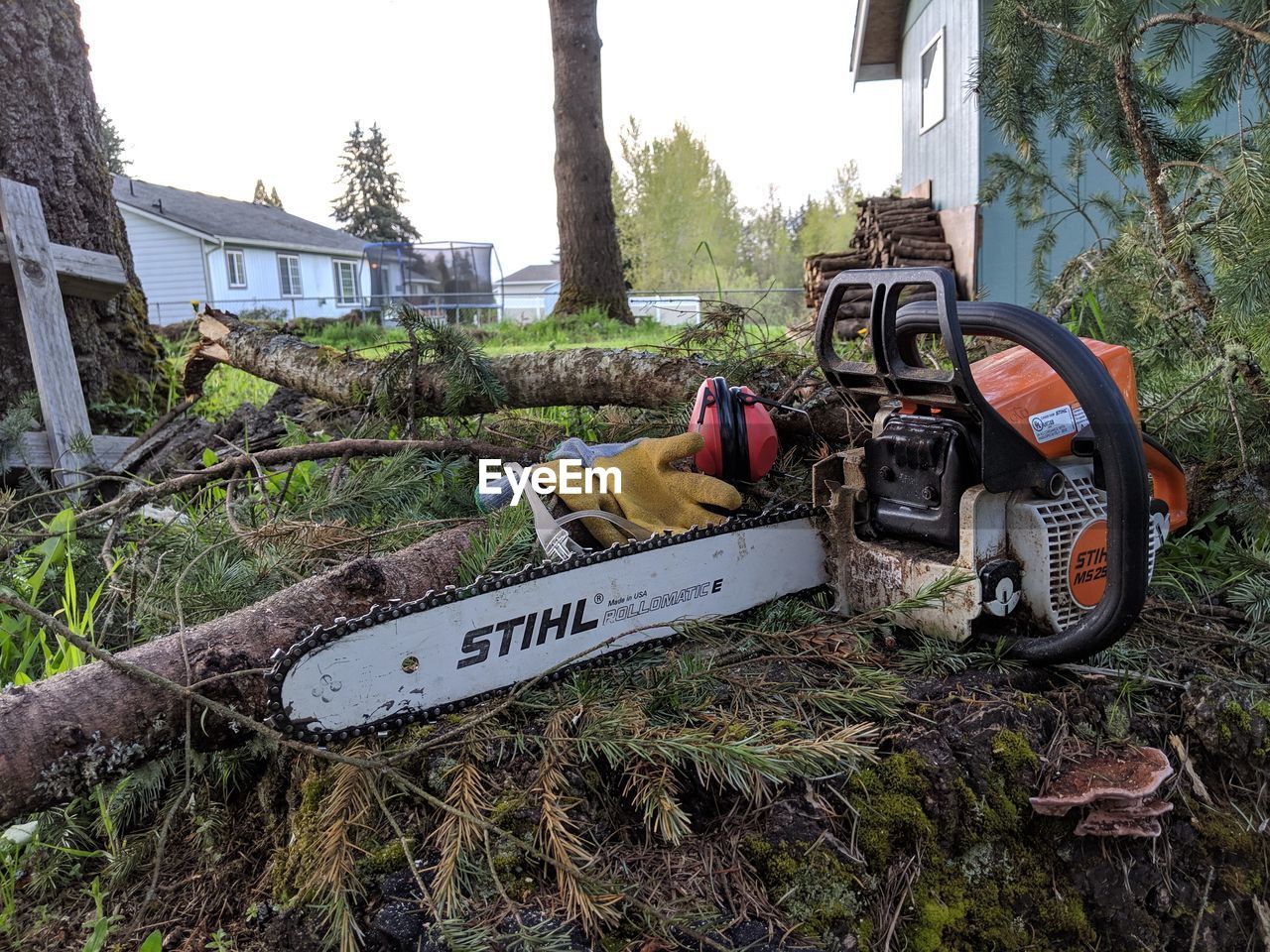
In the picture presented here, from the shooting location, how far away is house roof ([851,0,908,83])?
12.4 m

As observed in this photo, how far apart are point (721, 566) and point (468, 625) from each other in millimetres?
628

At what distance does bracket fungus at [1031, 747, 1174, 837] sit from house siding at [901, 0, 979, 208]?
26.2 ft

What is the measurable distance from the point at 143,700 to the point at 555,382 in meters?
Answer: 2.02

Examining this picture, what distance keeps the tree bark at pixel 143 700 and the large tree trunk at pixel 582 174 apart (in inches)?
395

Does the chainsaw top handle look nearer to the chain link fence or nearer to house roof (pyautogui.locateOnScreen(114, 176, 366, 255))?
the chain link fence

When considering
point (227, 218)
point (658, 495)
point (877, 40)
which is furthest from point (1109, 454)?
point (227, 218)

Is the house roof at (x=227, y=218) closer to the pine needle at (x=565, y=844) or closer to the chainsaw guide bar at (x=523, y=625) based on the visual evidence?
the chainsaw guide bar at (x=523, y=625)

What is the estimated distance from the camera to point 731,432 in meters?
2.45

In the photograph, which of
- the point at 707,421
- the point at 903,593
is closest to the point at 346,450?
the point at 707,421

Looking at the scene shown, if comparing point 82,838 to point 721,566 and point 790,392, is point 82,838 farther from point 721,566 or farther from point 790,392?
point 790,392

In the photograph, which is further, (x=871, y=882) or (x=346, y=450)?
(x=346, y=450)

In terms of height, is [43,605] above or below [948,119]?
below

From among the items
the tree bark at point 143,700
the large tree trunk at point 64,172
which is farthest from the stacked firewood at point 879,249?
the tree bark at point 143,700

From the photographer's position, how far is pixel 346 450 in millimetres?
2928
